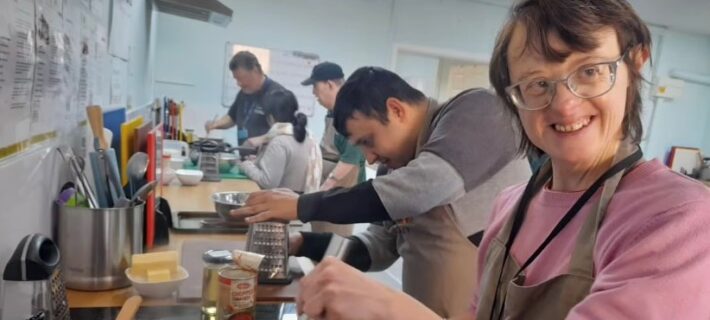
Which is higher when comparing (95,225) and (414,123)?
(414,123)

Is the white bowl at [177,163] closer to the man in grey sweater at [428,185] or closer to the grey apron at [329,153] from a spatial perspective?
the grey apron at [329,153]

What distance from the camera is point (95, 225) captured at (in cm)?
83

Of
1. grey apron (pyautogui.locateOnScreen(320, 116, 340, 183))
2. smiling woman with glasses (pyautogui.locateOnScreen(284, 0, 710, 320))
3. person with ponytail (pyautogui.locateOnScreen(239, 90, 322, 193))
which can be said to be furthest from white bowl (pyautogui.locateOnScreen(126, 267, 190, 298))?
grey apron (pyautogui.locateOnScreen(320, 116, 340, 183))

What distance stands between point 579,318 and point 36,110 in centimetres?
81

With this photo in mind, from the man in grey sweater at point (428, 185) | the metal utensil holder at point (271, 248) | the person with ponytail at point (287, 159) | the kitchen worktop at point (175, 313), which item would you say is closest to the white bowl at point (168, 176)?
the person with ponytail at point (287, 159)

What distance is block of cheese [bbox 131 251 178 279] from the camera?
0.87m

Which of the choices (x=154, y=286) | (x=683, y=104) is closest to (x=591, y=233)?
(x=154, y=286)

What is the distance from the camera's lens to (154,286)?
2.77 ft

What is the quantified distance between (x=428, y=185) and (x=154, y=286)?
1.89 feet

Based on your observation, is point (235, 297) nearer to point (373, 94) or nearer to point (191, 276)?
point (191, 276)

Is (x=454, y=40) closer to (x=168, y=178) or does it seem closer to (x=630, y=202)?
(x=168, y=178)

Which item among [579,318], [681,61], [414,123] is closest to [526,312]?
[579,318]

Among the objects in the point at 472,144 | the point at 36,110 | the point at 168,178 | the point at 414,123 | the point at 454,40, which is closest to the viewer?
the point at 36,110

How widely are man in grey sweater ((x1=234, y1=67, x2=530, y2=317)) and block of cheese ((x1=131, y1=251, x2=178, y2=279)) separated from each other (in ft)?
0.62
